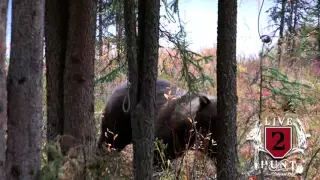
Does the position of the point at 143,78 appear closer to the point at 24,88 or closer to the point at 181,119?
the point at 24,88

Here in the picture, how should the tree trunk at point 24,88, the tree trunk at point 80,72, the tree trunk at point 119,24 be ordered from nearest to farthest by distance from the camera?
the tree trunk at point 24,88, the tree trunk at point 80,72, the tree trunk at point 119,24

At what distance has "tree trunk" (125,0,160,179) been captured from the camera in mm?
4484

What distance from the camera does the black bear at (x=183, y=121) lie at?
625cm

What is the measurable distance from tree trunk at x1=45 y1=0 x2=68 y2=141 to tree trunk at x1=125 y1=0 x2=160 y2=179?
0.65 m

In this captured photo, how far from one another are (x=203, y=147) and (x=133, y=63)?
1600 mm

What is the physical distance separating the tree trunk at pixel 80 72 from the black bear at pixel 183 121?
187 cm

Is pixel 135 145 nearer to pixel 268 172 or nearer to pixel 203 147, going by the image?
pixel 203 147

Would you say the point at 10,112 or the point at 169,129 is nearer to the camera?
the point at 10,112

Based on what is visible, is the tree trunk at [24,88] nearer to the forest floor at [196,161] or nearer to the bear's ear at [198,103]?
the forest floor at [196,161]

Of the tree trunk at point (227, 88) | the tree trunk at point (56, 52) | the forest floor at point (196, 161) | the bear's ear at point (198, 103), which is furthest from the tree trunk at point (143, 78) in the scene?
the bear's ear at point (198, 103)

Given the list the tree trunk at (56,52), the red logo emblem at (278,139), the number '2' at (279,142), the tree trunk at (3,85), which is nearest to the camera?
the tree trunk at (3,85)

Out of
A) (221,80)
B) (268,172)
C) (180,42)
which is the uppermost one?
(180,42)

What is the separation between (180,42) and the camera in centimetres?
571

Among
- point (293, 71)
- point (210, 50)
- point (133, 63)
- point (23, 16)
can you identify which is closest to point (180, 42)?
point (133, 63)
